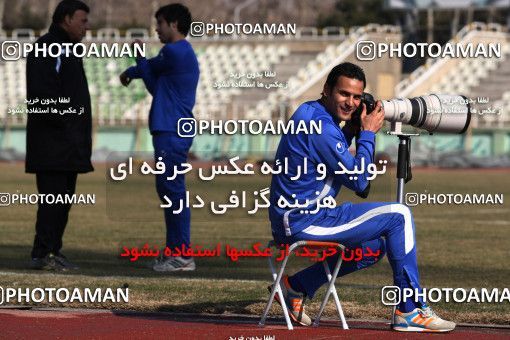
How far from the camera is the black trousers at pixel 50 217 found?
39.5 feet

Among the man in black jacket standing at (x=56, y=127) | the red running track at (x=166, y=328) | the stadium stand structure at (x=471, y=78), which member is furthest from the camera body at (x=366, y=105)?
the stadium stand structure at (x=471, y=78)

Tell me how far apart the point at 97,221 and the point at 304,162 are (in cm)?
1097

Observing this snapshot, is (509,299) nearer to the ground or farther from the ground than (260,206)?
nearer to the ground

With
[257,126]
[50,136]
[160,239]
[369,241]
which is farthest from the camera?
[160,239]

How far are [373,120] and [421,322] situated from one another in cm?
119

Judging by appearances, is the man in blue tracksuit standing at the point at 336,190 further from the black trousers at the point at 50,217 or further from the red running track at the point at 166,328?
the black trousers at the point at 50,217

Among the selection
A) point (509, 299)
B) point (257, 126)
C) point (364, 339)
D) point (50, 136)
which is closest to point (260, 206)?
point (257, 126)

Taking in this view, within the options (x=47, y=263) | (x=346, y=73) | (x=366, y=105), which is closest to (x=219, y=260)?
(x=47, y=263)

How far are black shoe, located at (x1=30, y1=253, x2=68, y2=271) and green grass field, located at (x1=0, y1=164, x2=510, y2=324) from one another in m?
0.12

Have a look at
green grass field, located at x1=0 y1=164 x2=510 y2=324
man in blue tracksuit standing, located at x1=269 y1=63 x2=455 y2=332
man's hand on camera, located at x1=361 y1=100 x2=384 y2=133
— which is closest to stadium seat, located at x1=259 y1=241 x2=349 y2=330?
man in blue tracksuit standing, located at x1=269 y1=63 x2=455 y2=332

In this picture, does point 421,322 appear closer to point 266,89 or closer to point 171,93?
point 171,93

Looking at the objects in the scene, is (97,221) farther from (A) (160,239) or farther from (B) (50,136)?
(B) (50,136)

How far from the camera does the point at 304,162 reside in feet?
27.3

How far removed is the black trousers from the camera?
12055 millimetres
